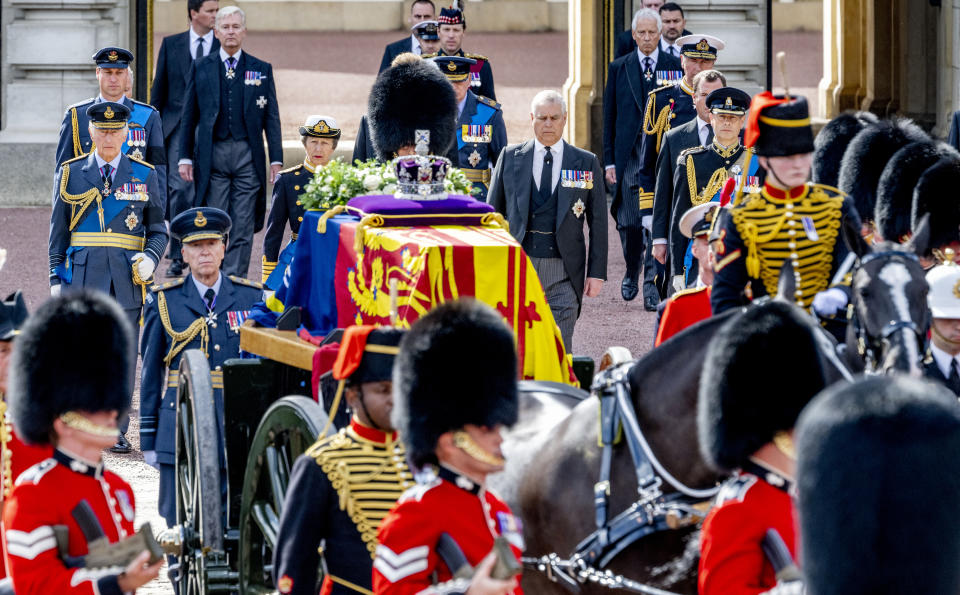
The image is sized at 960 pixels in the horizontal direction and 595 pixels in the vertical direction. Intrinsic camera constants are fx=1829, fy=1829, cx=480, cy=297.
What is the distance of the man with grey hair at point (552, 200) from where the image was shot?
8578 millimetres

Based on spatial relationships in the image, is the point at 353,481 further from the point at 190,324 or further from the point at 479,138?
the point at 479,138

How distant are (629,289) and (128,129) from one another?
334cm

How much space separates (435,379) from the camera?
3557 millimetres

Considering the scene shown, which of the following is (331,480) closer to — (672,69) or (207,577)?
(207,577)

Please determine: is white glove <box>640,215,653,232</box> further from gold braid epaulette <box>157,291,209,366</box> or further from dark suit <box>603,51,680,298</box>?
gold braid epaulette <box>157,291,209,366</box>

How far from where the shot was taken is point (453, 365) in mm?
3598

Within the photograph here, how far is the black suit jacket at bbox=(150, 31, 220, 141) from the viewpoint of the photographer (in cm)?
1188

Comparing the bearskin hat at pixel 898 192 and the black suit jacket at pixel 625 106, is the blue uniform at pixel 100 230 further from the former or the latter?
the black suit jacket at pixel 625 106

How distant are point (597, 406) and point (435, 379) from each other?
3.45 ft

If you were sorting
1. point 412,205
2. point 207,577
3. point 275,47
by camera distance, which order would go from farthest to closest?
point 275,47, point 412,205, point 207,577

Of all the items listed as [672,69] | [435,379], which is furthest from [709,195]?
[435,379]

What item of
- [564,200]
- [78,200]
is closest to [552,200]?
[564,200]

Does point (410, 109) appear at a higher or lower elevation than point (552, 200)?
higher

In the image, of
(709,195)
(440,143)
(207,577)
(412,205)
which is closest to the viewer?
(207,577)
